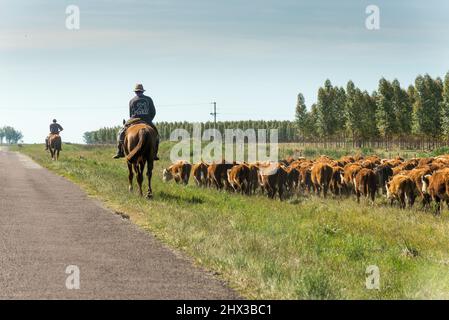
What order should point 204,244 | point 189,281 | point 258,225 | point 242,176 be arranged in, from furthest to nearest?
point 242,176 < point 258,225 < point 204,244 < point 189,281

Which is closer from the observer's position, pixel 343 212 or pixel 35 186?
pixel 343 212

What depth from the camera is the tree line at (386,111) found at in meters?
80.6

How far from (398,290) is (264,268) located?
6.03ft

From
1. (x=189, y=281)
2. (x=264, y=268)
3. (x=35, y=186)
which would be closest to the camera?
(x=189, y=281)

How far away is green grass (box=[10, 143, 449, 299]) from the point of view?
266 inches

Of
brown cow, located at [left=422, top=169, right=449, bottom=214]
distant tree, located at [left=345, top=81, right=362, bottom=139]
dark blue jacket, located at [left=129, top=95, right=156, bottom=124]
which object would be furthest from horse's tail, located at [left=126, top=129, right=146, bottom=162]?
distant tree, located at [left=345, top=81, right=362, bottom=139]

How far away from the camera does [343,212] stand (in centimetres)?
1656

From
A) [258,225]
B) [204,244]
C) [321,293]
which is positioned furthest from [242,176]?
[321,293]

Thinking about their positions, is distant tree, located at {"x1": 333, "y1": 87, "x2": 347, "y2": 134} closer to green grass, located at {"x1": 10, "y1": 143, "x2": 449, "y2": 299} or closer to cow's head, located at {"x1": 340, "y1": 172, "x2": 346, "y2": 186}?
cow's head, located at {"x1": 340, "y1": 172, "x2": 346, "y2": 186}

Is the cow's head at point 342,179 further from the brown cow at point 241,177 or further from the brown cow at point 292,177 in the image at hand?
the brown cow at point 241,177

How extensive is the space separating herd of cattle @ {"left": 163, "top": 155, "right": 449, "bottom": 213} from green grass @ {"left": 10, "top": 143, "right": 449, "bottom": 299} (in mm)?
1075

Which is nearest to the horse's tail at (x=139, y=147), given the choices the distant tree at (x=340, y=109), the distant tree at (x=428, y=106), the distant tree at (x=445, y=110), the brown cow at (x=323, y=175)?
the brown cow at (x=323, y=175)

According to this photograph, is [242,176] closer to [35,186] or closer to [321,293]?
[35,186]

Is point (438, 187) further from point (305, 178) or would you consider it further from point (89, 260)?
point (89, 260)
